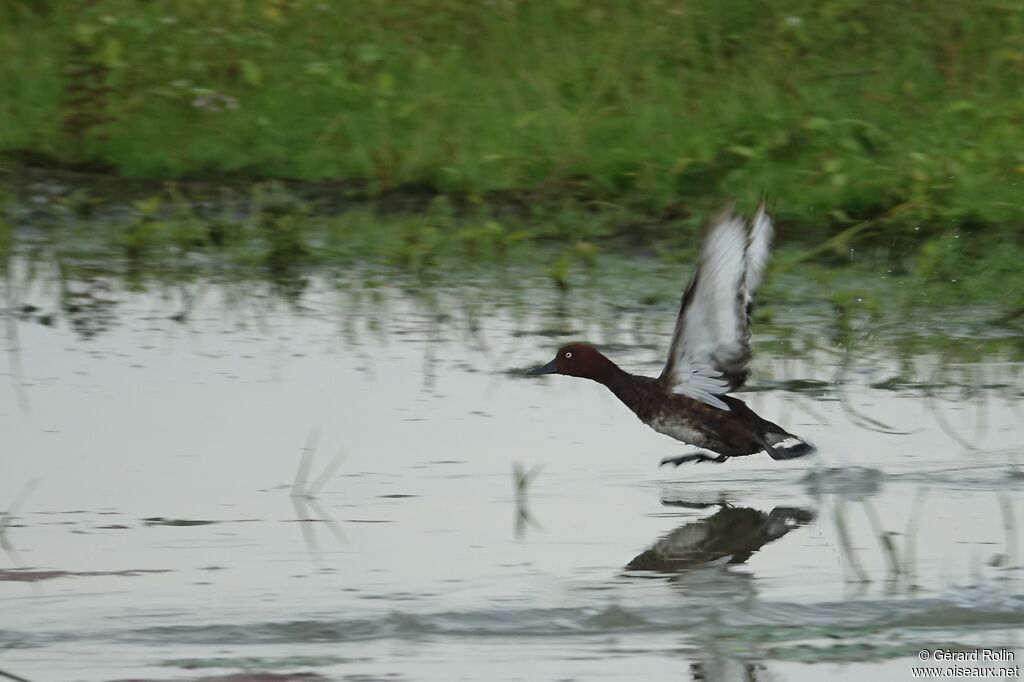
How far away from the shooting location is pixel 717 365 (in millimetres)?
6219

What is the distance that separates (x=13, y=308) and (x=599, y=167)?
3.25m

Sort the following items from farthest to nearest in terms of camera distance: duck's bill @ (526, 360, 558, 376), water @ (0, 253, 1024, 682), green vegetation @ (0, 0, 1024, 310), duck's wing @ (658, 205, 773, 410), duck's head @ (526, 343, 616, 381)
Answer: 1. green vegetation @ (0, 0, 1024, 310)
2. duck's bill @ (526, 360, 558, 376)
3. duck's head @ (526, 343, 616, 381)
4. duck's wing @ (658, 205, 773, 410)
5. water @ (0, 253, 1024, 682)

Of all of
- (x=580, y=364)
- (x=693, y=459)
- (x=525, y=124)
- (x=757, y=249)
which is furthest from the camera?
(x=525, y=124)

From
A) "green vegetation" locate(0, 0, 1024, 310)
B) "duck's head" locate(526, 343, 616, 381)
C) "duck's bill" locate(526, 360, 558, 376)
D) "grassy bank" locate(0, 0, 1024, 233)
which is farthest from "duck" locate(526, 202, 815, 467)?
"grassy bank" locate(0, 0, 1024, 233)

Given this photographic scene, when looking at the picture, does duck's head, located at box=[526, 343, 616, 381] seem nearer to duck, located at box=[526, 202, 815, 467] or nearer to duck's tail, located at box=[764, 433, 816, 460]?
duck, located at box=[526, 202, 815, 467]

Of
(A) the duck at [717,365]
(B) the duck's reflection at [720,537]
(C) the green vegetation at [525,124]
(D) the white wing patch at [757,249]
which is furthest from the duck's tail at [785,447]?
(C) the green vegetation at [525,124]

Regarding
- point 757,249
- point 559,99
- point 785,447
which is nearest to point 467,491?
point 785,447

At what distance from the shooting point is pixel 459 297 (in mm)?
8570

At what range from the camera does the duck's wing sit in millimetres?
6012

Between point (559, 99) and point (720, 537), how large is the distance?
565cm

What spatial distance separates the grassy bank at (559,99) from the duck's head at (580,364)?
2970mm

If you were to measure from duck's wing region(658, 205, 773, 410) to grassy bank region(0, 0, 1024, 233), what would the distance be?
3224 mm

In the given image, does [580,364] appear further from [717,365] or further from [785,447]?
[785,447]

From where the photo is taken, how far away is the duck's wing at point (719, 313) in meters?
6.01
